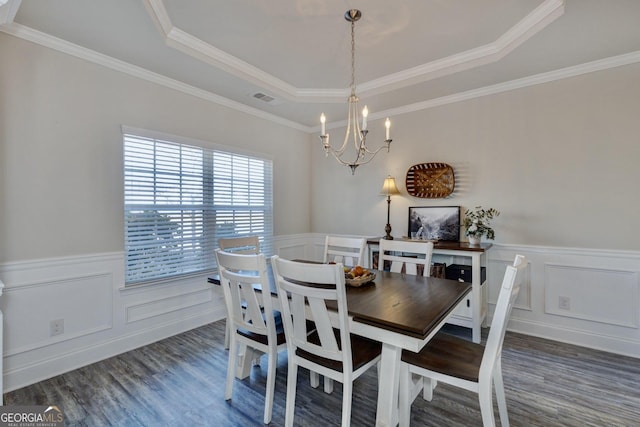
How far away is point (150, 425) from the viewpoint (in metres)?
1.87

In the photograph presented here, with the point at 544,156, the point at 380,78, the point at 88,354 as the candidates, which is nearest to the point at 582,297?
the point at 544,156

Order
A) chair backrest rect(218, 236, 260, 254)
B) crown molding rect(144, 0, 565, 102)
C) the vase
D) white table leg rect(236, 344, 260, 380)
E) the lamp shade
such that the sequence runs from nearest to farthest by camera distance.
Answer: crown molding rect(144, 0, 565, 102) < white table leg rect(236, 344, 260, 380) < chair backrest rect(218, 236, 260, 254) < the vase < the lamp shade

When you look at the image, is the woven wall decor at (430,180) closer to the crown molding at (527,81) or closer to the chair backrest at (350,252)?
the crown molding at (527,81)

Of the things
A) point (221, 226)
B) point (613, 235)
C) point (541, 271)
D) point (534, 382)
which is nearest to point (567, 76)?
point (613, 235)

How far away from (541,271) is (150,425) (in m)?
3.60

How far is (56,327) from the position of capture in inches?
95.7

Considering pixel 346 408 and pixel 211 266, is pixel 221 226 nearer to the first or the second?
pixel 211 266

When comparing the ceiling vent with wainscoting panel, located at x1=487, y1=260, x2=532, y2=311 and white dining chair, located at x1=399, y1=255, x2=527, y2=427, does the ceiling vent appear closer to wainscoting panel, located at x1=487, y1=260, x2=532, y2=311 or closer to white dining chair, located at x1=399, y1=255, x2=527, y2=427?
white dining chair, located at x1=399, y1=255, x2=527, y2=427

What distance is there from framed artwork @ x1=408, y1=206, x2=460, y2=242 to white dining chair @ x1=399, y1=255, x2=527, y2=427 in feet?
6.10

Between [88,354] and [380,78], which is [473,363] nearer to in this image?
[380,78]

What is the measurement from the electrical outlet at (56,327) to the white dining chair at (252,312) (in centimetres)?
151

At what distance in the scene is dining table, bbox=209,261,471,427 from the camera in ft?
4.62

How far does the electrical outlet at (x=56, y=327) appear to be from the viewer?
7.89 ft

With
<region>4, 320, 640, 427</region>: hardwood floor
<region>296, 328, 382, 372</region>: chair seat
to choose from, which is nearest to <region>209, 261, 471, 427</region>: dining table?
<region>296, 328, 382, 372</region>: chair seat
